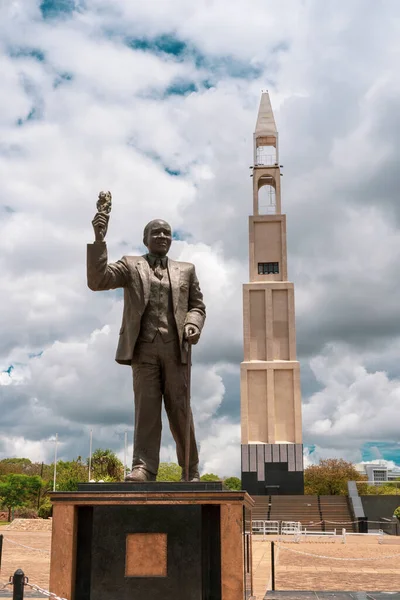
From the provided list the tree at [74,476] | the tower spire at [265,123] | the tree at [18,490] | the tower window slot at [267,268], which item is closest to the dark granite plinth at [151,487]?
the tree at [74,476]

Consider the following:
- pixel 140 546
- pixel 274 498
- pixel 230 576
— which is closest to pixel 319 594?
pixel 230 576

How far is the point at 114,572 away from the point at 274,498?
3287 cm

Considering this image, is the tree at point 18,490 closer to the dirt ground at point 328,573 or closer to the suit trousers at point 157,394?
the dirt ground at point 328,573

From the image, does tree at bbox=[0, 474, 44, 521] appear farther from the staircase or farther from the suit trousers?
the suit trousers

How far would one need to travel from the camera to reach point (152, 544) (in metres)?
6.30

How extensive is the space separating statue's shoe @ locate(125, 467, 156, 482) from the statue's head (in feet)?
7.43

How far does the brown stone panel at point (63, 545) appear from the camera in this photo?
6301mm

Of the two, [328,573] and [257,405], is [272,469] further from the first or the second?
[328,573]

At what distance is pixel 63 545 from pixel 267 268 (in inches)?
1665

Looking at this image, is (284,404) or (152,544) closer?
(152,544)

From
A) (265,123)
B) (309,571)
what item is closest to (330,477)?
(265,123)

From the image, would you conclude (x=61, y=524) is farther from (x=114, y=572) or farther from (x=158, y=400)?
(x=158, y=400)

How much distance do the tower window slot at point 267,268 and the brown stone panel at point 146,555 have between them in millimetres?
42073

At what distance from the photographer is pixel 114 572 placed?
20.6 feet
